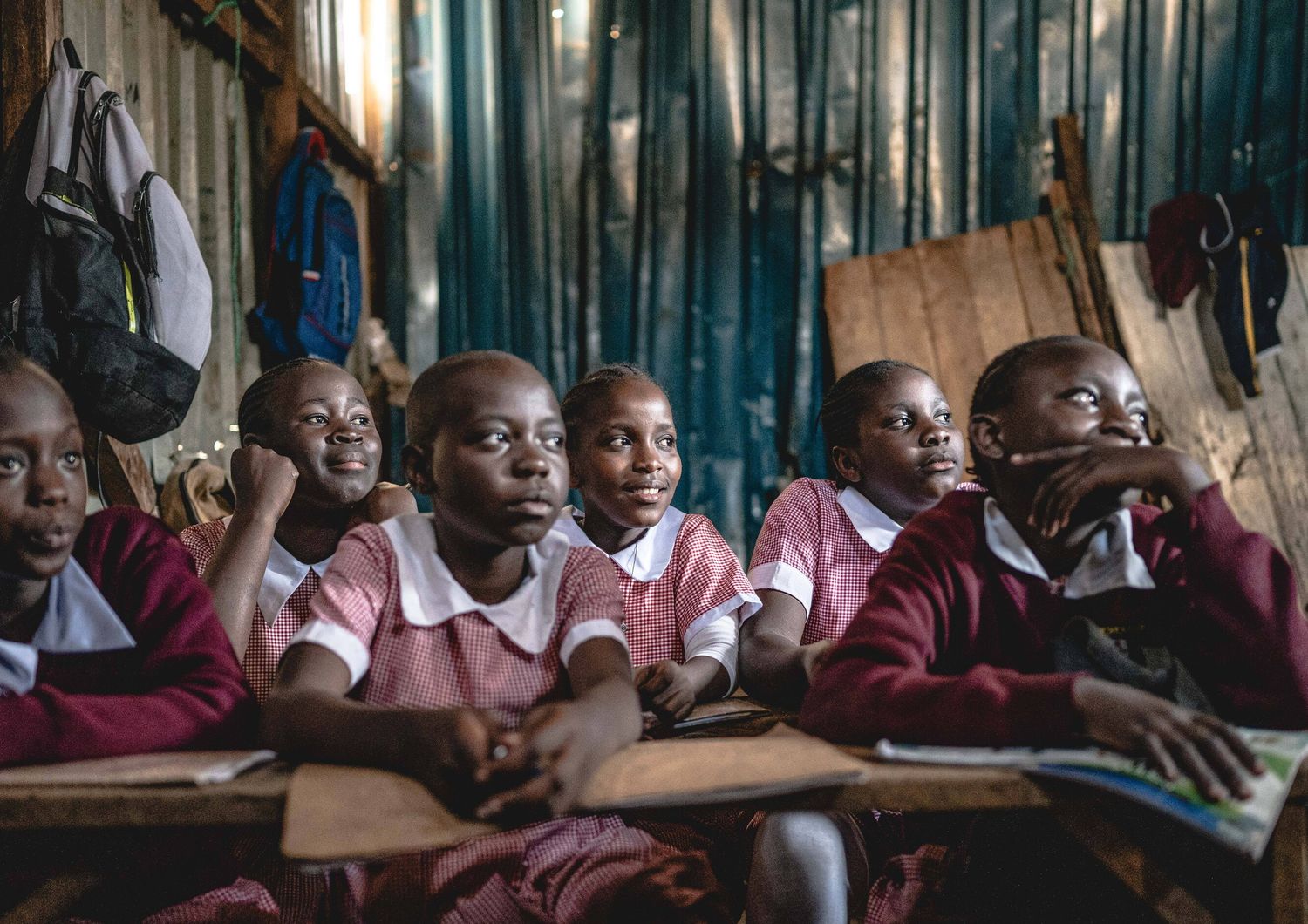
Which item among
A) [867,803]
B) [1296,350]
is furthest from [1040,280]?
[867,803]

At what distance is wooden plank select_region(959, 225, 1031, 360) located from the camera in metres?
4.35

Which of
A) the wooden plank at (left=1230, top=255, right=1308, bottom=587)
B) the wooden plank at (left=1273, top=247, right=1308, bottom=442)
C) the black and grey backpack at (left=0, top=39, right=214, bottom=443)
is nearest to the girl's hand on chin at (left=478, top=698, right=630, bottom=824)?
the black and grey backpack at (left=0, top=39, right=214, bottom=443)

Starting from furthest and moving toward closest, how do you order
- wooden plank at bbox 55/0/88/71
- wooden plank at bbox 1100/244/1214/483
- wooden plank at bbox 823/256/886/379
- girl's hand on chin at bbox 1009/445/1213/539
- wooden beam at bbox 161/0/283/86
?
wooden plank at bbox 823/256/886/379 < wooden plank at bbox 1100/244/1214/483 < wooden beam at bbox 161/0/283/86 < wooden plank at bbox 55/0/88/71 < girl's hand on chin at bbox 1009/445/1213/539

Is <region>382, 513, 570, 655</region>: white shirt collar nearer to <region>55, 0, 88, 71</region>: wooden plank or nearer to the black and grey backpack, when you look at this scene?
the black and grey backpack

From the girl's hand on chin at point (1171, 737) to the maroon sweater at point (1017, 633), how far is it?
33mm

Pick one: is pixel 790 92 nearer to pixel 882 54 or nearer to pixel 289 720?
pixel 882 54

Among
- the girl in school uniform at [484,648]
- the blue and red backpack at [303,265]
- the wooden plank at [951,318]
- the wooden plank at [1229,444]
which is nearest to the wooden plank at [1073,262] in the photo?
the wooden plank at [1229,444]

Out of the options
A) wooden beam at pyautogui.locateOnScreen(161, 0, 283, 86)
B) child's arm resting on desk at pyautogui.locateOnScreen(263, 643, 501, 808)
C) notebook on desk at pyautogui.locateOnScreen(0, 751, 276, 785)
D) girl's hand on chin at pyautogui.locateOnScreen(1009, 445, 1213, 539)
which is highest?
wooden beam at pyautogui.locateOnScreen(161, 0, 283, 86)

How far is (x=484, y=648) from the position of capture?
142 centimetres

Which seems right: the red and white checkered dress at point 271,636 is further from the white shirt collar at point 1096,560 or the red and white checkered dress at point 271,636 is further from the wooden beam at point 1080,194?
the wooden beam at point 1080,194

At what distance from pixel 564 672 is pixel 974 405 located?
33.1 inches

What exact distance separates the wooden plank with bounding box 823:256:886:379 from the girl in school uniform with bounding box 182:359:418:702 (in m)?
2.65

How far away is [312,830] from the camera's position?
Result: 91cm

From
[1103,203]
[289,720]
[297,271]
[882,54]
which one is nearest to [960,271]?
[1103,203]
